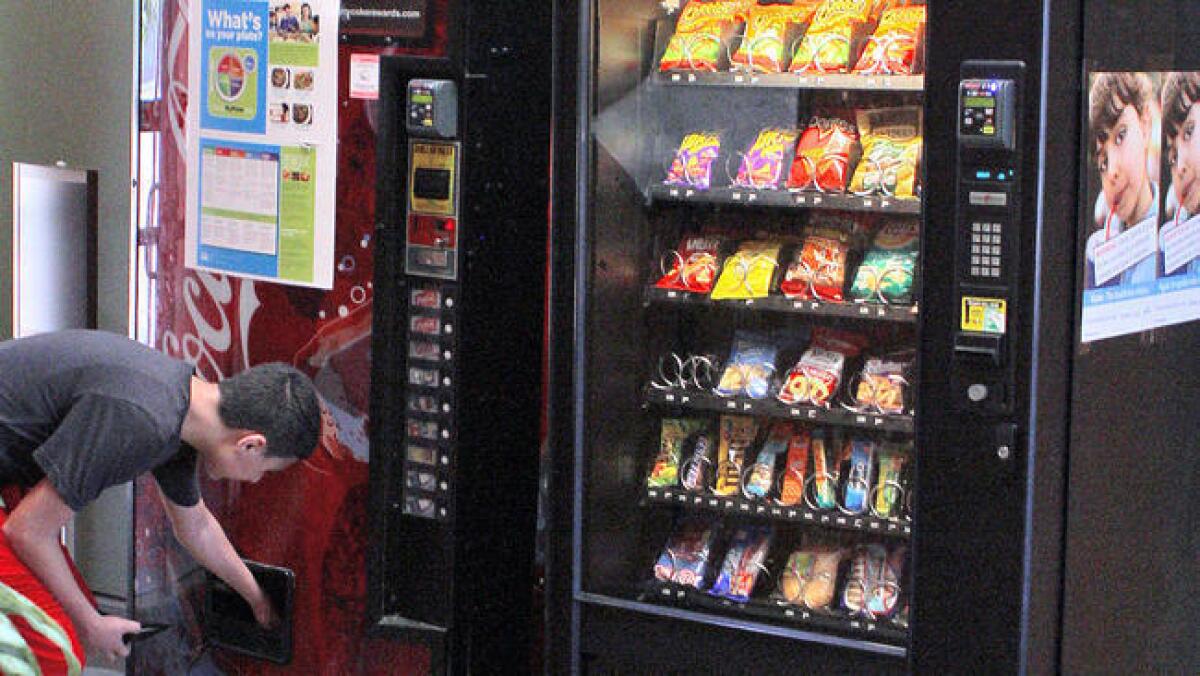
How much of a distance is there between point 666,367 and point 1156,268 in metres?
1.08

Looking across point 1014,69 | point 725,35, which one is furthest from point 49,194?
point 1014,69

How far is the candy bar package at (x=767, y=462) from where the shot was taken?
12.3ft

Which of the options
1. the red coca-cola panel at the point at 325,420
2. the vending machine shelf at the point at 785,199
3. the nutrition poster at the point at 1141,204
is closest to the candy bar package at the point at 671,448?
the vending machine shelf at the point at 785,199

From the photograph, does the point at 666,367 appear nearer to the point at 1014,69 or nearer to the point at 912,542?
the point at 912,542

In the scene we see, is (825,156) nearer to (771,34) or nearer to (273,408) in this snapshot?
(771,34)

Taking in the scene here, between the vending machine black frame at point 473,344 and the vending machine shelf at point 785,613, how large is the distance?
41 cm

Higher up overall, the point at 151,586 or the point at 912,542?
the point at 912,542

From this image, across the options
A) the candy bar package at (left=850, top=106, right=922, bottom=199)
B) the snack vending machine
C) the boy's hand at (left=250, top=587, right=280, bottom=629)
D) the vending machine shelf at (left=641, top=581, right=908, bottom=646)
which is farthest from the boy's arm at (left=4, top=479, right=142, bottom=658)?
the candy bar package at (left=850, top=106, right=922, bottom=199)

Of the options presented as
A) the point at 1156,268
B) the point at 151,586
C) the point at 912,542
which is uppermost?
the point at 1156,268

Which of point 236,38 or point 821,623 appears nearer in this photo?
point 821,623

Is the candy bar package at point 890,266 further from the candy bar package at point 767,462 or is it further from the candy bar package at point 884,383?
the candy bar package at point 767,462

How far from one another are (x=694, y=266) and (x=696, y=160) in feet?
0.76

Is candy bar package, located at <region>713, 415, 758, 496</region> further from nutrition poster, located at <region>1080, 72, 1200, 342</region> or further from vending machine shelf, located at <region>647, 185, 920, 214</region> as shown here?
nutrition poster, located at <region>1080, 72, 1200, 342</region>

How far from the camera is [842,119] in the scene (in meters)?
3.69
